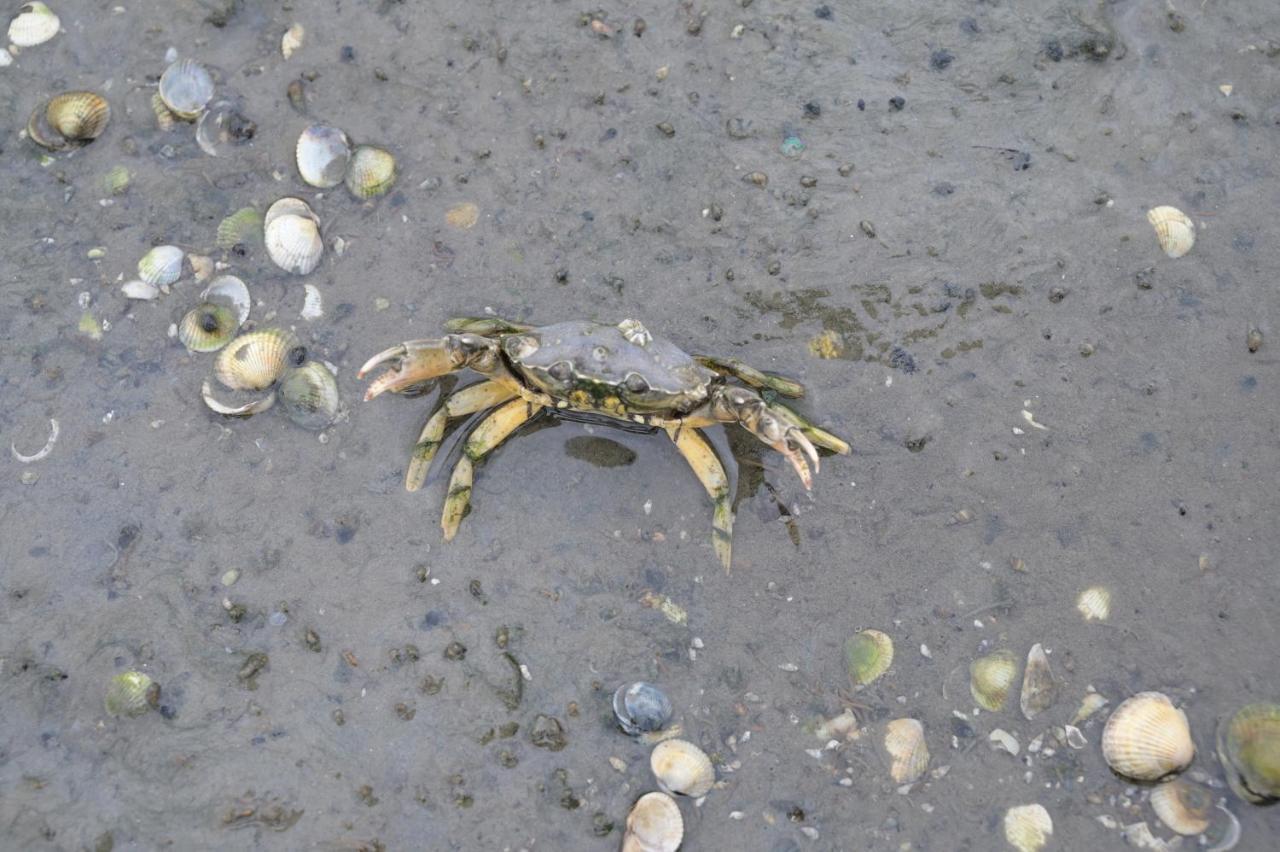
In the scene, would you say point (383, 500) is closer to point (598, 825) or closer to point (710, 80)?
point (598, 825)

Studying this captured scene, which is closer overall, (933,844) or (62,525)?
(933,844)

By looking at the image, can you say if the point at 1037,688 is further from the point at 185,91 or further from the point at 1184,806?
the point at 185,91

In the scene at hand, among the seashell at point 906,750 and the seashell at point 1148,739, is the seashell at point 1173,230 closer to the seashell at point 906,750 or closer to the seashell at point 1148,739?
the seashell at point 1148,739

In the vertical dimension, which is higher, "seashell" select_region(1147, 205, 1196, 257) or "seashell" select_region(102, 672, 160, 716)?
"seashell" select_region(1147, 205, 1196, 257)

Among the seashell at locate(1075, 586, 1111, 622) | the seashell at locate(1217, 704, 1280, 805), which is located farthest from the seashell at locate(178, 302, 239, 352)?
the seashell at locate(1217, 704, 1280, 805)

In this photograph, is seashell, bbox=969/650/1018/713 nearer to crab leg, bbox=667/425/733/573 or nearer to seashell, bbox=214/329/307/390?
crab leg, bbox=667/425/733/573

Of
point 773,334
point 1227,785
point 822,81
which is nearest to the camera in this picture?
point 1227,785

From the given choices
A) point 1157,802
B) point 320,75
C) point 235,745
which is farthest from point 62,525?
point 1157,802

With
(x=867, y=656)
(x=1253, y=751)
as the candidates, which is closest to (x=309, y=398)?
(x=867, y=656)
